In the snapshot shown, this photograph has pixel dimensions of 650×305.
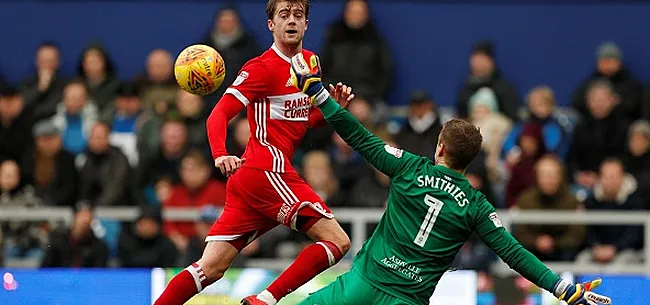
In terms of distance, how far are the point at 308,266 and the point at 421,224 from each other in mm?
1017

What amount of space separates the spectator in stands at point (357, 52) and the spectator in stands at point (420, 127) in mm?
800

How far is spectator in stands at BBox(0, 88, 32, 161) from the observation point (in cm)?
1376

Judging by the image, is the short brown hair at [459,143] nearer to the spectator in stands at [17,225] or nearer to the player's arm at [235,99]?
the player's arm at [235,99]

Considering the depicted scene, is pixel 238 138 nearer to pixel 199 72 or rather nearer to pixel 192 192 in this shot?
pixel 192 192

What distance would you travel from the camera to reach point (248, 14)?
14.9 metres

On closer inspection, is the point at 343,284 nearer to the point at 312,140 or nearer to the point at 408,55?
the point at 312,140

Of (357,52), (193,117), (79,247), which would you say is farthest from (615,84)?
(79,247)

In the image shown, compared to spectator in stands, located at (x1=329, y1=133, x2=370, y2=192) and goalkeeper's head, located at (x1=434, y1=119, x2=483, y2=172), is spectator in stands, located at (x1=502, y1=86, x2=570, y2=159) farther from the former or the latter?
goalkeeper's head, located at (x1=434, y1=119, x2=483, y2=172)

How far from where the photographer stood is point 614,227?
40.1 feet

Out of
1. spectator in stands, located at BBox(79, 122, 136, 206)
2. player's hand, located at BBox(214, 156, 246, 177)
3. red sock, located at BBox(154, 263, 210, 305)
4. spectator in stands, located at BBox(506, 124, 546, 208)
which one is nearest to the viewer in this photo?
player's hand, located at BBox(214, 156, 246, 177)

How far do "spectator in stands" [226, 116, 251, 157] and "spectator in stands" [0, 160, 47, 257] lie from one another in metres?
1.84

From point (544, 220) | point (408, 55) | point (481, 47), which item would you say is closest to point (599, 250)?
point (544, 220)

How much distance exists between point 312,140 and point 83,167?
2.15 metres

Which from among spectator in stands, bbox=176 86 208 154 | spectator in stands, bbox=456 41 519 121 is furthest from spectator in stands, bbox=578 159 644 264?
spectator in stands, bbox=176 86 208 154
